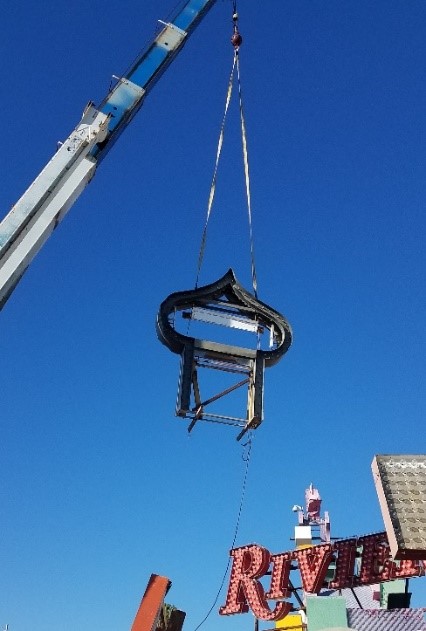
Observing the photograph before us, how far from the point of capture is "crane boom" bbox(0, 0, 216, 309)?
515 inches

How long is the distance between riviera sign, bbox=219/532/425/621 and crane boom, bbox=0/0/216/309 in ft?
48.4

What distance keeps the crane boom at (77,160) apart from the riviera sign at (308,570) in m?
14.8

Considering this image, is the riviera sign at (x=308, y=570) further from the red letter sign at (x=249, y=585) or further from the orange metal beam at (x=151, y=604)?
the orange metal beam at (x=151, y=604)

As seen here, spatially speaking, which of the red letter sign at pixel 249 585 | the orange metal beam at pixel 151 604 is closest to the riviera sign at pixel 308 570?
the red letter sign at pixel 249 585

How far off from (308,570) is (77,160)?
15944mm

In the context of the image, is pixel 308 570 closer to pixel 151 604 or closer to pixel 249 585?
pixel 249 585

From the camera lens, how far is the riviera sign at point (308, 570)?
20.4 m

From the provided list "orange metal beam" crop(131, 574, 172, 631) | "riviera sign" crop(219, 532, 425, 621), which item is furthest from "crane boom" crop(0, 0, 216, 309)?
"riviera sign" crop(219, 532, 425, 621)

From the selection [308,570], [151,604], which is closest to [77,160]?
[151,604]

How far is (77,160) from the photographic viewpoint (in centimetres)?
1505

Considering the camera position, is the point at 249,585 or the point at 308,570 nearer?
the point at 308,570

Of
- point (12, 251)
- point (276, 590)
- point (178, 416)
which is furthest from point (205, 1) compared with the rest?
point (276, 590)

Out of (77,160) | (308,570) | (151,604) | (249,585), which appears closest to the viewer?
(151,604)

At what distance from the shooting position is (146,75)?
59.3ft
